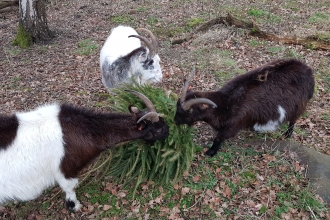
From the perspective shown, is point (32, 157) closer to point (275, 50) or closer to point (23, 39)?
point (23, 39)

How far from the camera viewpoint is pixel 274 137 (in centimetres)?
492

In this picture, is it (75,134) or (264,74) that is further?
(264,74)

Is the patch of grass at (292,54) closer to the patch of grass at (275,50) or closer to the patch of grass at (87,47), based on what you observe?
the patch of grass at (275,50)

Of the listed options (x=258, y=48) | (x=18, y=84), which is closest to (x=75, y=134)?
(x=18, y=84)

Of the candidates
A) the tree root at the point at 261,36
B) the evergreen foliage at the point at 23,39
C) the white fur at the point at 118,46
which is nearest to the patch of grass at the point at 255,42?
the tree root at the point at 261,36

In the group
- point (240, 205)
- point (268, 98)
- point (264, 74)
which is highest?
point (264, 74)

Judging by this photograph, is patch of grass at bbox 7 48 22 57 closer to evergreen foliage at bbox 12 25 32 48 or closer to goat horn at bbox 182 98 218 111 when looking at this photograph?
evergreen foliage at bbox 12 25 32 48

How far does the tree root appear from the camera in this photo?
7621 mm

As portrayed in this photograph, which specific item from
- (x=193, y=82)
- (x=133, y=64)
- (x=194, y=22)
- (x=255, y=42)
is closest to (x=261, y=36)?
(x=255, y=42)

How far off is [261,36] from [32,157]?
6.97 m

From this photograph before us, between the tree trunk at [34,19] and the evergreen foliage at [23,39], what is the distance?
0.27 feet

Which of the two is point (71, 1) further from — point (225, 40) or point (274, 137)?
point (274, 137)

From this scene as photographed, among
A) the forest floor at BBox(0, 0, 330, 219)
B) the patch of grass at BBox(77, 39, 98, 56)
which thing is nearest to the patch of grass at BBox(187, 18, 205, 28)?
the forest floor at BBox(0, 0, 330, 219)

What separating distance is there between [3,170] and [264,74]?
146 inches
